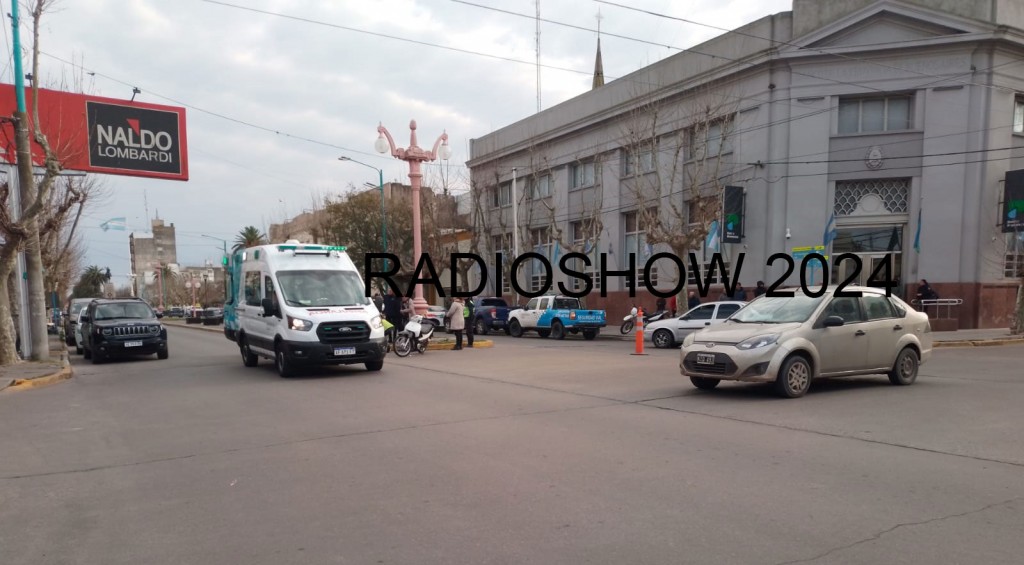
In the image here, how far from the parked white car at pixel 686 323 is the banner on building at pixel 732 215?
20.3ft

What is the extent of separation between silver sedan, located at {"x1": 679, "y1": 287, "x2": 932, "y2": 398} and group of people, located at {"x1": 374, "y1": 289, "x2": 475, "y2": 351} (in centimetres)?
964

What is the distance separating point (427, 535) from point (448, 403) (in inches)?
202

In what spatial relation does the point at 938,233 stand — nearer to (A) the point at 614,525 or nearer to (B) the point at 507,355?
(B) the point at 507,355

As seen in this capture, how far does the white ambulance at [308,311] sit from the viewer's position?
12.4 metres

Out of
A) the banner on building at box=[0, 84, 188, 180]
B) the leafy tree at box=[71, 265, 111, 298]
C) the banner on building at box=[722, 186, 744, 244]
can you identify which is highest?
the banner on building at box=[0, 84, 188, 180]

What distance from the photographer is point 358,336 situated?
41.9ft

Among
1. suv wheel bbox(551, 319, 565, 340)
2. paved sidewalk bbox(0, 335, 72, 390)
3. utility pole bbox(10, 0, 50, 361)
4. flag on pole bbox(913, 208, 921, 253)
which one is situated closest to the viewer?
paved sidewalk bbox(0, 335, 72, 390)

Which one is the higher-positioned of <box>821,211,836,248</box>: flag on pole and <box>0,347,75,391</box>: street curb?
<box>821,211,836,248</box>: flag on pole

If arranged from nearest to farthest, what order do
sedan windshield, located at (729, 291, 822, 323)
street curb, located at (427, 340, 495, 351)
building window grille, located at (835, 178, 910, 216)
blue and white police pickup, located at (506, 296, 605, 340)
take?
sedan windshield, located at (729, 291, 822, 323) → street curb, located at (427, 340, 495, 351) → building window grille, located at (835, 178, 910, 216) → blue and white police pickup, located at (506, 296, 605, 340)

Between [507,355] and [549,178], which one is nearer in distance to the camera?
[507,355]

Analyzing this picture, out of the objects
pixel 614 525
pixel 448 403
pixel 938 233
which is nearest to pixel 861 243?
pixel 938 233

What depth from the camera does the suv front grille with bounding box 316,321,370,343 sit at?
12.4 m

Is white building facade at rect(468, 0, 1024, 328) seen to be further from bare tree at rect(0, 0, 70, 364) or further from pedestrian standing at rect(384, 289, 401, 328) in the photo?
bare tree at rect(0, 0, 70, 364)

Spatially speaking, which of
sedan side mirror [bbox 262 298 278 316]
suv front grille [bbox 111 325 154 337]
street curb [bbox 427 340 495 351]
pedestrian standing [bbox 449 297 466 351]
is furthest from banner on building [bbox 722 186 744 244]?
suv front grille [bbox 111 325 154 337]
